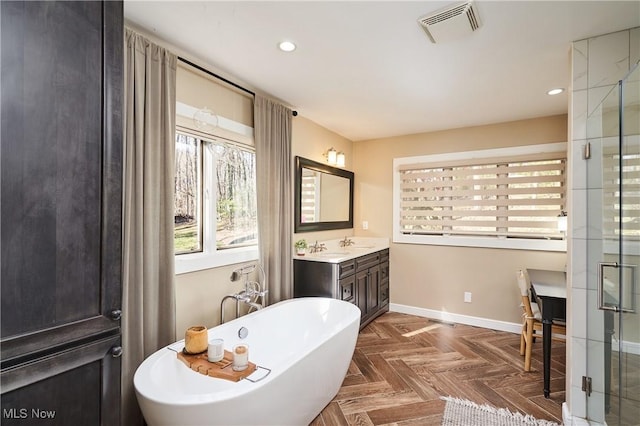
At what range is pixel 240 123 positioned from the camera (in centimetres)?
278

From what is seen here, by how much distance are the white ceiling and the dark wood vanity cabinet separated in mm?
1687

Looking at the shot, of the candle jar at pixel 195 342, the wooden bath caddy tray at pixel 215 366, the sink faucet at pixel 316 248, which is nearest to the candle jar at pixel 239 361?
the wooden bath caddy tray at pixel 215 366

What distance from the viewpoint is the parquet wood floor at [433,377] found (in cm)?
227

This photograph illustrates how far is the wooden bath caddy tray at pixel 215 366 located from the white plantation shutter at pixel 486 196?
320cm

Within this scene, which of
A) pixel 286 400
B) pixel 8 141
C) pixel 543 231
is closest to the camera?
pixel 8 141

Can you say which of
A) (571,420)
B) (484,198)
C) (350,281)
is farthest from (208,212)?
(484,198)

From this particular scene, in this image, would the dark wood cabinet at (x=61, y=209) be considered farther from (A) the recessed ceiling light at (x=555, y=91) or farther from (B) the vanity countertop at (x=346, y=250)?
(A) the recessed ceiling light at (x=555, y=91)

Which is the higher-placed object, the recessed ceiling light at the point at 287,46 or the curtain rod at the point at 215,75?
the recessed ceiling light at the point at 287,46

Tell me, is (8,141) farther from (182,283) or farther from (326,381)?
(326,381)

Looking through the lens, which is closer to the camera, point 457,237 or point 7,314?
point 7,314

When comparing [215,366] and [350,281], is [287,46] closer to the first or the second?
[215,366]

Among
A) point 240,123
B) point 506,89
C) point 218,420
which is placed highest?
point 506,89

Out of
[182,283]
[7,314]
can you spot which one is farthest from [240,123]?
[7,314]

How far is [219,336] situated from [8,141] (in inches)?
64.6
